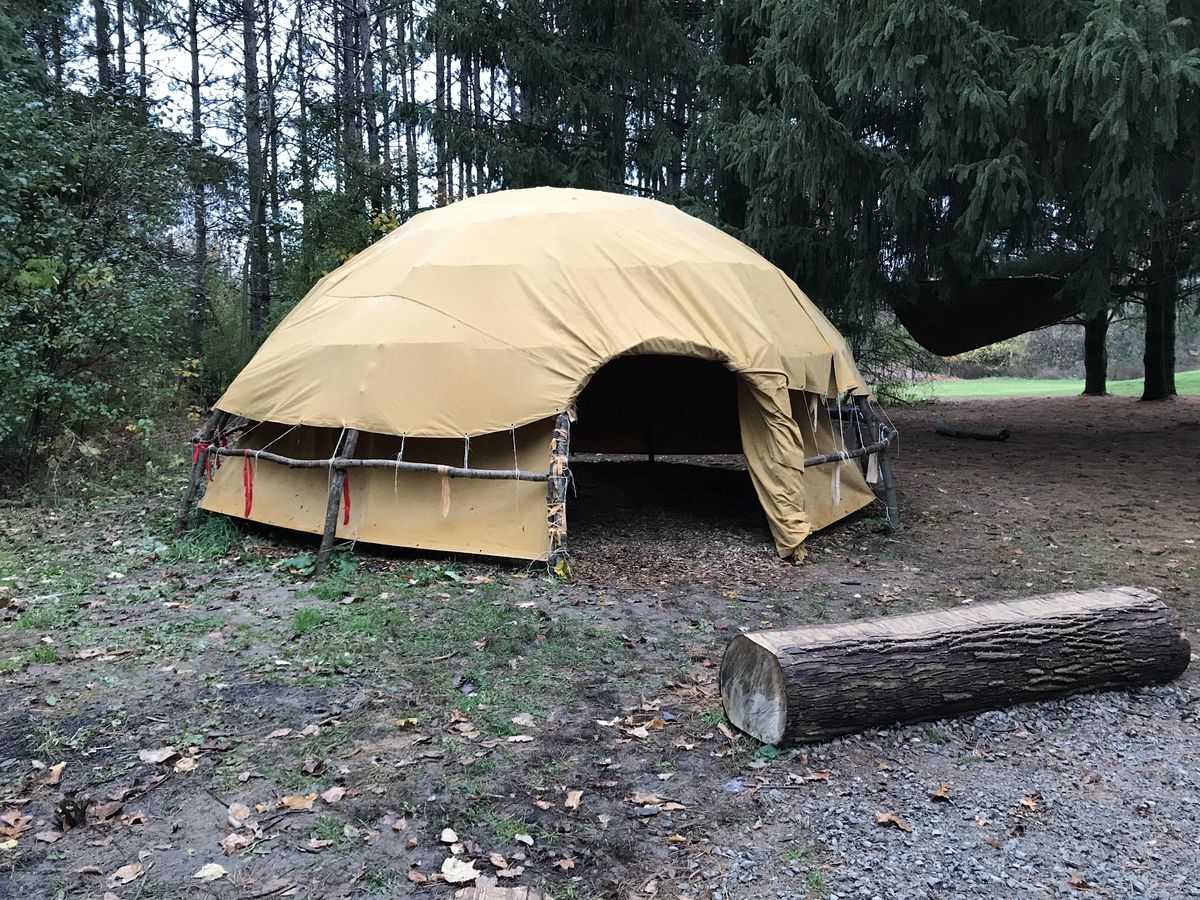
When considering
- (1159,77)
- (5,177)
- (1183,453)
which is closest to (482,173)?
(5,177)

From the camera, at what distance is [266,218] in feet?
47.5

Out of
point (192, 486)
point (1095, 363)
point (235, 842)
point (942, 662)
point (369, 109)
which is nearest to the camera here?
point (235, 842)

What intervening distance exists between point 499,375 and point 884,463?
12.7 ft

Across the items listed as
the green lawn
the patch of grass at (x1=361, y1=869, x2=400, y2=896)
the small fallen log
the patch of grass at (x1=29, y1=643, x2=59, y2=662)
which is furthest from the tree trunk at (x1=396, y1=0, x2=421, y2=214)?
the green lawn

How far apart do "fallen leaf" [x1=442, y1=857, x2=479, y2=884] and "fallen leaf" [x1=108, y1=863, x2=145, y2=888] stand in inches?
38.4

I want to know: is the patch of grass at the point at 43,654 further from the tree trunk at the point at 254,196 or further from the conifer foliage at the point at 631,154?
the tree trunk at the point at 254,196

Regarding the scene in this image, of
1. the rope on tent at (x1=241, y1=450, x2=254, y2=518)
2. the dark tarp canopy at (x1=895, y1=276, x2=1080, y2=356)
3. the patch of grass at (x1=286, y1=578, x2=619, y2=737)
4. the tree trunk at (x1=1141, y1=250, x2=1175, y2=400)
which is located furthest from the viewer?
the tree trunk at (x1=1141, y1=250, x2=1175, y2=400)

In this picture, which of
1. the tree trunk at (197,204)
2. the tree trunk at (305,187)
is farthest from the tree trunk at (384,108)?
the tree trunk at (197,204)

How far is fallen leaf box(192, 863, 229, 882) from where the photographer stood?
260 centimetres

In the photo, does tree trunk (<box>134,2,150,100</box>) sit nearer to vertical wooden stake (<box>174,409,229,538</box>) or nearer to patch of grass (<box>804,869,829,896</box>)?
vertical wooden stake (<box>174,409,229,538</box>)

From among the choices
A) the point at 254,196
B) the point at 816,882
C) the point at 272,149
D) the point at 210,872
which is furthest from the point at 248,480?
the point at 272,149

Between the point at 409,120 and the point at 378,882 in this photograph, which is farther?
the point at 409,120

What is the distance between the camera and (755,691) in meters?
3.58

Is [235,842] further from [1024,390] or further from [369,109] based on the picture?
[1024,390]
